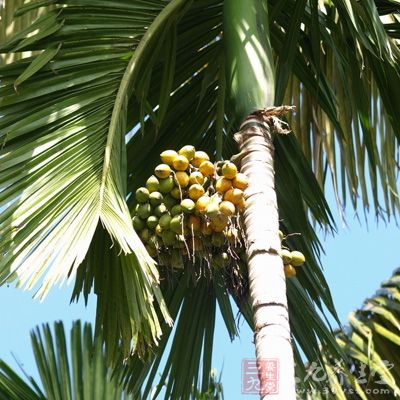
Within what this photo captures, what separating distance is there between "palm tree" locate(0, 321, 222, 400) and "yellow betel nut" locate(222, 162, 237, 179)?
7.93 ft

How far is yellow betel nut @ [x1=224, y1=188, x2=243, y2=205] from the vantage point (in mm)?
3248

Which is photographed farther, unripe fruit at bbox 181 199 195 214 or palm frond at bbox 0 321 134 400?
palm frond at bbox 0 321 134 400

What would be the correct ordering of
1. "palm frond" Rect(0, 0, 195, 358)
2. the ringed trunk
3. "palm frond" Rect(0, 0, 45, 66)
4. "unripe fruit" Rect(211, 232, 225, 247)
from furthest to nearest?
"palm frond" Rect(0, 0, 45, 66) → "unripe fruit" Rect(211, 232, 225, 247) → "palm frond" Rect(0, 0, 195, 358) → the ringed trunk

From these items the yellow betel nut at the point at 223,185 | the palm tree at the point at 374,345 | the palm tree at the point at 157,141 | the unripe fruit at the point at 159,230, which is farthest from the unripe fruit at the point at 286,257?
the palm tree at the point at 374,345

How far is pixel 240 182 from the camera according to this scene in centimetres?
329

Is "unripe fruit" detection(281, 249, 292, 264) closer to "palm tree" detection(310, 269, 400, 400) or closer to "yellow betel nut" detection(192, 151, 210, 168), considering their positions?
"yellow betel nut" detection(192, 151, 210, 168)

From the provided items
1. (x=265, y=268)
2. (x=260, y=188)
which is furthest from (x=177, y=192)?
(x=265, y=268)

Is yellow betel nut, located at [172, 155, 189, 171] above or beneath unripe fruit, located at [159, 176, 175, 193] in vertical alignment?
above

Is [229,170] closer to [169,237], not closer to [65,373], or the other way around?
[169,237]

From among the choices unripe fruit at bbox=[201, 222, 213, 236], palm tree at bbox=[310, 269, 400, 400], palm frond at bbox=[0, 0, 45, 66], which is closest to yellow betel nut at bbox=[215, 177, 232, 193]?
unripe fruit at bbox=[201, 222, 213, 236]

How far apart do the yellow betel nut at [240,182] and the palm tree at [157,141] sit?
2cm

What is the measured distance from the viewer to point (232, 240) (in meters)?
3.31

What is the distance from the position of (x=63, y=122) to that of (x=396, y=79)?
1.61 metres

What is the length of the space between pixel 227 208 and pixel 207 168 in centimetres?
20
